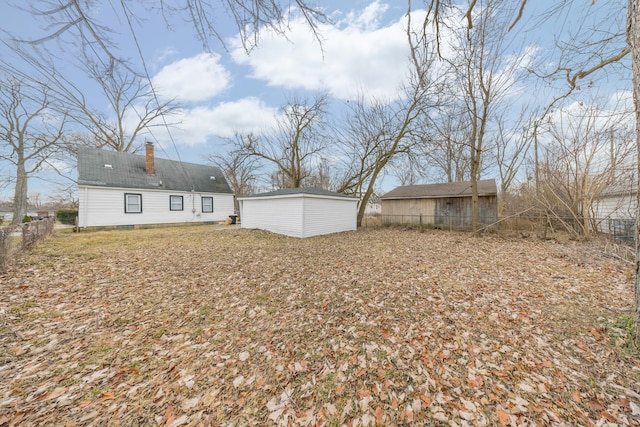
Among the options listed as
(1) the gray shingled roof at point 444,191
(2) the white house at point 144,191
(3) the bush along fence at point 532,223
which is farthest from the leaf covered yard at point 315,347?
(1) the gray shingled roof at point 444,191

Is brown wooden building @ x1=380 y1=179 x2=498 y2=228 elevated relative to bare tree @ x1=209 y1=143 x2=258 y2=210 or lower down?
lower down

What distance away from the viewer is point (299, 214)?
414 inches

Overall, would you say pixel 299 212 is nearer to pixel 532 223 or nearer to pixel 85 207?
Result: pixel 532 223

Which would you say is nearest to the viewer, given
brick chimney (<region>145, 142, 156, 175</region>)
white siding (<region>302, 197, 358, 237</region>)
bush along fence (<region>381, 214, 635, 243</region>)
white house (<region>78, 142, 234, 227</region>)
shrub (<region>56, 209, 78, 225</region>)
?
bush along fence (<region>381, 214, 635, 243</region>)

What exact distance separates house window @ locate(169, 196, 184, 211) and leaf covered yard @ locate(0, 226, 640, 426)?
10351mm

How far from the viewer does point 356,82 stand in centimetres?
1401

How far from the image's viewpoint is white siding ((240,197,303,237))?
10.6 meters

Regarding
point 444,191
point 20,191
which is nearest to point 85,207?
point 20,191

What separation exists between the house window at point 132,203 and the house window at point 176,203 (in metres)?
1.70

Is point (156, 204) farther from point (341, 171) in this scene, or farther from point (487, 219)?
point (487, 219)

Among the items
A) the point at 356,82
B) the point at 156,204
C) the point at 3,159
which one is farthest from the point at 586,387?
the point at 3,159

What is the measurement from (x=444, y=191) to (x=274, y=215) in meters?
11.3

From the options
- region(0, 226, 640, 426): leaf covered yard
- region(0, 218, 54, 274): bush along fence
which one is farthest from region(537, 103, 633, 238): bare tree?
region(0, 218, 54, 274): bush along fence

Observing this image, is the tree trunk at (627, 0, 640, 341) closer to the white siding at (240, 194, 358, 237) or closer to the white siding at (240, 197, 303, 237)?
the white siding at (240, 194, 358, 237)
